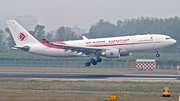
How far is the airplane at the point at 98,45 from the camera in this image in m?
45.8

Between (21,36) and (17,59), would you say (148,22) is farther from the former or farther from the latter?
(21,36)

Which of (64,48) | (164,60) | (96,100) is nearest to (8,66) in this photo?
(64,48)

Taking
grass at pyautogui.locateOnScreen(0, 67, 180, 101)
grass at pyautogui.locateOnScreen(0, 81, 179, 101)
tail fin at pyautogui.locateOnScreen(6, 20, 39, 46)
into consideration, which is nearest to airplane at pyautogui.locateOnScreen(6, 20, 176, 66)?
tail fin at pyautogui.locateOnScreen(6, 20, 39, 46)

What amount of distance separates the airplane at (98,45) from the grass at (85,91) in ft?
35.1

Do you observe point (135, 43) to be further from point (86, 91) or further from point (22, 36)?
point (22, 36)

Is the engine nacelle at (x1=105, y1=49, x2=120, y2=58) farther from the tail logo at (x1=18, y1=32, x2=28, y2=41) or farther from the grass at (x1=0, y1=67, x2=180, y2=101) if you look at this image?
the tail logo at (x1=18, y1=32, x2=28, y2=41)

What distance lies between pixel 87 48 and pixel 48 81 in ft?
34.4

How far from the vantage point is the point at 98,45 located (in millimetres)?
47719

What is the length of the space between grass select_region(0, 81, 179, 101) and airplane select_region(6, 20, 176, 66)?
421 inches

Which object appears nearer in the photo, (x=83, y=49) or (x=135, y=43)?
(x=135, y=43)

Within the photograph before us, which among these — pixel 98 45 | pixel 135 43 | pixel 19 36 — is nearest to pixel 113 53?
pixel 98 45

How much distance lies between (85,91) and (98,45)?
1789 cm

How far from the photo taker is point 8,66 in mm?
66875

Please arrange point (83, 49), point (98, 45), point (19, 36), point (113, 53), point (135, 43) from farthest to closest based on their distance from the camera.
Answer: point (19, 36)
point (98, 45)
point (83, 49)
point (135, 43)
point (113, 53)
